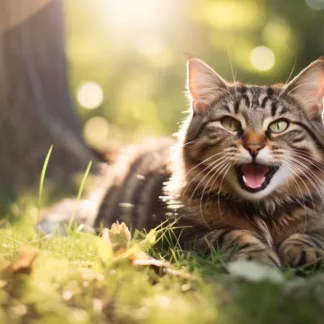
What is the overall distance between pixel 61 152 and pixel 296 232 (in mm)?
3518

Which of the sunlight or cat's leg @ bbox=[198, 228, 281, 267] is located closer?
cat's leg @ bbox=[198, 228, 281, 267]

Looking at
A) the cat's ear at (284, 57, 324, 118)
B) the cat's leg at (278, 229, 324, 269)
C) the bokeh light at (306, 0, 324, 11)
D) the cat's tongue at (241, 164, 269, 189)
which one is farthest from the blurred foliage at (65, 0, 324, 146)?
the cat's leg at (278, 229, 324, 269)

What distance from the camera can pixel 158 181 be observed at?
383cm

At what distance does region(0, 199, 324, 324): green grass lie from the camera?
1.92 meters

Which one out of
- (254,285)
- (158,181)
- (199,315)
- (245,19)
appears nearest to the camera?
(199,315)

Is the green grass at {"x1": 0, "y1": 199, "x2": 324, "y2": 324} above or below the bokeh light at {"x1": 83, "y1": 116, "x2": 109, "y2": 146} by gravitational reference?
above

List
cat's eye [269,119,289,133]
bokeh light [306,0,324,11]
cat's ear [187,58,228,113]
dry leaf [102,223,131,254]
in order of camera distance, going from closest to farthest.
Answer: dry leaf [102,223,131,254] < cat's eye [269,119,289,133] < cat's ear [187,58,228,113] < bokeh light [306,0,324,11]

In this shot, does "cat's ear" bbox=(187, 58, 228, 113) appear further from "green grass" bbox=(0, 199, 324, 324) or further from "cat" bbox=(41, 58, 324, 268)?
"green grass" bbox=(0, 199, 324, 324)

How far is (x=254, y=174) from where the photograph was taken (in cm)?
306

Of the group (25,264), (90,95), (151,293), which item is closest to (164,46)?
(90,95)

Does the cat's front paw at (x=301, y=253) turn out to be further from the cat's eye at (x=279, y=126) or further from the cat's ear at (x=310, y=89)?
the cat's ear at (x=310, y=89)

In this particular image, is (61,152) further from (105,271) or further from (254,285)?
(254,285)

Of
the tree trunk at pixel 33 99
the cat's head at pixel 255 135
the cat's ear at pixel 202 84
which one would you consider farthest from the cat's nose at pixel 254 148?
the tree trunk at pixel 33 99

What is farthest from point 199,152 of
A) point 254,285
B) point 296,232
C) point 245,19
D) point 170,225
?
point 245,19
